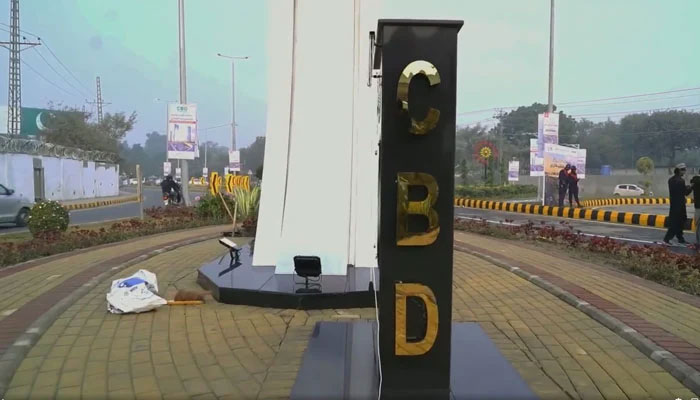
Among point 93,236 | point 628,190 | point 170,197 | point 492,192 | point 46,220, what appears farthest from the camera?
point 628,190

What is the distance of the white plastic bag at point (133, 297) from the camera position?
16.5 ft

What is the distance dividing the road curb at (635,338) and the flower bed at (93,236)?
302 inches

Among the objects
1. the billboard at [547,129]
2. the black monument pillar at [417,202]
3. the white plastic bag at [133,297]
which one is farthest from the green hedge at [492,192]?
the black monument pillar at [417,202]

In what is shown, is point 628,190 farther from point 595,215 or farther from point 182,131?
point 182,131

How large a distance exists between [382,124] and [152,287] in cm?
350

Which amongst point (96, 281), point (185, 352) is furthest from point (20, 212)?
point (185, 352)

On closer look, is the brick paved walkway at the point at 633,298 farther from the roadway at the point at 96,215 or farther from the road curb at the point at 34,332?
the roadway at the point at 96,215

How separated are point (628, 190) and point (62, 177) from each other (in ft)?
132

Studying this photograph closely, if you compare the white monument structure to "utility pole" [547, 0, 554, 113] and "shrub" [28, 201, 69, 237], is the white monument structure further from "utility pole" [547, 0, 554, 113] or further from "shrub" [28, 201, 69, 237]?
"utility pole" [547, 0, 554, 113]

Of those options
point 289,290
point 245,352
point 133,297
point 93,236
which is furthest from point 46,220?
point 245,352

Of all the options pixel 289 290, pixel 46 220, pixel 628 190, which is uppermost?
pixel 628 190

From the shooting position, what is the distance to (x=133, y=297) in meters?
5.07

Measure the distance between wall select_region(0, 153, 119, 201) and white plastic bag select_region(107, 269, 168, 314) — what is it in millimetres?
26277

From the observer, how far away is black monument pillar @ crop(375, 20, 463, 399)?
281 centimetres
